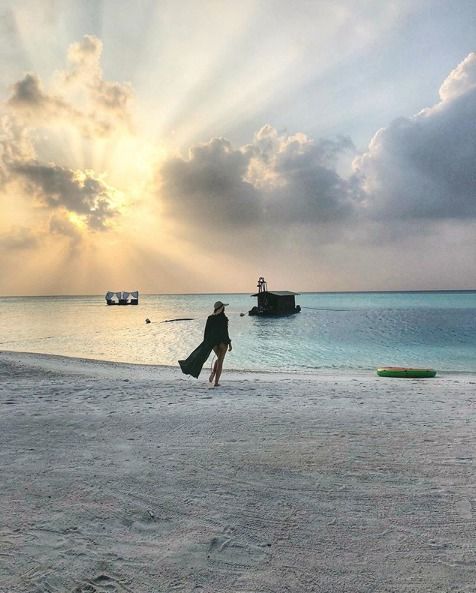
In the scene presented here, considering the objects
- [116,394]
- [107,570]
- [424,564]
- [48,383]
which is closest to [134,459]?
[107,570]

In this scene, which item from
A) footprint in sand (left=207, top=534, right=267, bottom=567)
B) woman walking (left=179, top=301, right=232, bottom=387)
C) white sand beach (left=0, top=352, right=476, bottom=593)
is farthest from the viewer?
woman walking (left=179, top=301, right=232, bottom=387)

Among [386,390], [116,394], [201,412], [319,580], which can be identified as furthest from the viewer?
[386,390]

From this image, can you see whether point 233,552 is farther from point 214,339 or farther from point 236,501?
point 214,339

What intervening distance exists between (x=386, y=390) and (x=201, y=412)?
19.7 ft

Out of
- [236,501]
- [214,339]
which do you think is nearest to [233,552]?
[236,501]

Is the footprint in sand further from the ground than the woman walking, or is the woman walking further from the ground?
the woman walking

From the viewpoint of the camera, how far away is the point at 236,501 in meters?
4.64

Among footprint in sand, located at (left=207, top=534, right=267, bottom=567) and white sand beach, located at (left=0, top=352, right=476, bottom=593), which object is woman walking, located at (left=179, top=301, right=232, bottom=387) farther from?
footprint in sand, located at (left=207, top=534, right=267, bottom=567)

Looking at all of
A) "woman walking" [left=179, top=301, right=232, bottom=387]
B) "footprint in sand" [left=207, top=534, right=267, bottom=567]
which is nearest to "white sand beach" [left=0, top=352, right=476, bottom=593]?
"footprint in sand" [left=207, top=534, right=267, bottom=567]

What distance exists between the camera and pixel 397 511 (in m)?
4.44

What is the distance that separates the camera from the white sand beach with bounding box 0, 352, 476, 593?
3.43 meters

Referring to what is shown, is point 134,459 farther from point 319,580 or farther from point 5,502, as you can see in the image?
point 319,580

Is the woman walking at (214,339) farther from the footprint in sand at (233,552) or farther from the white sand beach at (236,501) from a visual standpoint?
the footprint in sand at (233,552)

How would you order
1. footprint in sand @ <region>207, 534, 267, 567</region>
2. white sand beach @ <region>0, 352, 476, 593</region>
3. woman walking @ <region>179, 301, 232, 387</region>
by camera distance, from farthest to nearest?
woman walking @ <region>179, 301, 232, 387</region> → footprint in sand @ <region>207, 534, 267, 567</region> → white sand beach @ <region>0, 352, 476, 593</region>
